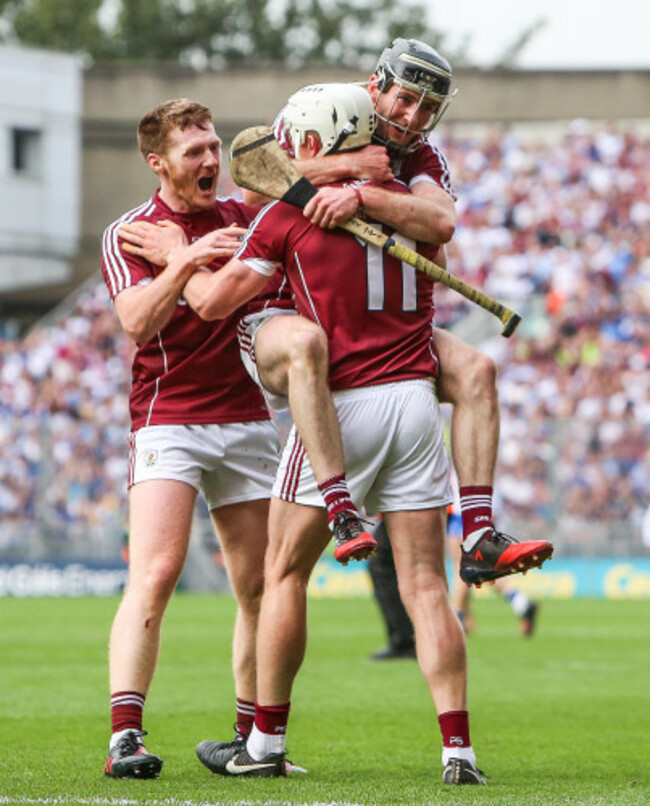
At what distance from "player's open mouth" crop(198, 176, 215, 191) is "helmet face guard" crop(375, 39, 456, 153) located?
2.72ft

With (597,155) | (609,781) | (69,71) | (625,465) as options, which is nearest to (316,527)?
(609,781)

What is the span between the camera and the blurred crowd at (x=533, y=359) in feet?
70.7

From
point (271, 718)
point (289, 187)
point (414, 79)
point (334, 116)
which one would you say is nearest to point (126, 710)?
point (271, 718)

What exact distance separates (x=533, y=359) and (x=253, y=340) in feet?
59.7

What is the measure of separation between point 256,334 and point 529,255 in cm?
2081

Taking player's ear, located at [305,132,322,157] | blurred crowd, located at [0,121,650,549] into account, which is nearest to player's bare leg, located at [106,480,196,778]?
player's ear, located at [305,132,322,157]

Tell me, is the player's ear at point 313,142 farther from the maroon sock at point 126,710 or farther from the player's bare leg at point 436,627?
the maroon sock at point 126,710

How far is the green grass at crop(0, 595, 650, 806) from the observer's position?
591 centimetres

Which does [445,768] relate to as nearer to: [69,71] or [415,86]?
[415,86]

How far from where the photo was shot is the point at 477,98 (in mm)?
34938

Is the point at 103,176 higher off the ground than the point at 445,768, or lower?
higher

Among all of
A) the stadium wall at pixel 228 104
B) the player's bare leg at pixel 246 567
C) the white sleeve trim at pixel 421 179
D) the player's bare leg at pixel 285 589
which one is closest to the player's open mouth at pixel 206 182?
the white sleeve trim at pixel 421 179

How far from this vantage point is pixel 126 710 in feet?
20.7

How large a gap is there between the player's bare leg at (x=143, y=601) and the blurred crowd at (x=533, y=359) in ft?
46.8
